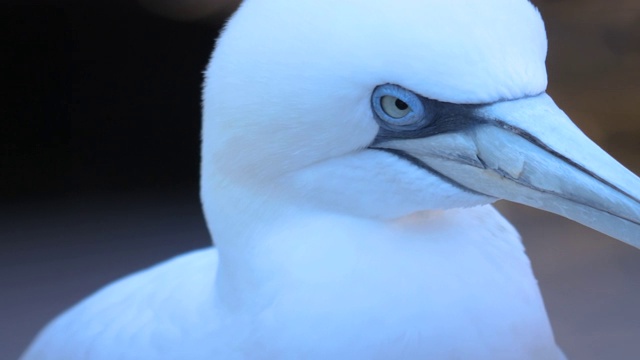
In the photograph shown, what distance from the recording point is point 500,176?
0.79m

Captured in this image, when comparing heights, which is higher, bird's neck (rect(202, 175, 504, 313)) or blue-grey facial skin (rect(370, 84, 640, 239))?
blue-grey facial skin (rect(370, 84, 640, 239))

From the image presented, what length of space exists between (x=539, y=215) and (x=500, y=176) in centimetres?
173

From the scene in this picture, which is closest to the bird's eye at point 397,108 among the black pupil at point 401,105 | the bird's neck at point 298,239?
the black pupil at point 401,105

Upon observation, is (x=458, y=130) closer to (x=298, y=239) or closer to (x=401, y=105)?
(x=401, y=105)

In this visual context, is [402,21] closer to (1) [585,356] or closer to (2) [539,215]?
(1) [585,356]

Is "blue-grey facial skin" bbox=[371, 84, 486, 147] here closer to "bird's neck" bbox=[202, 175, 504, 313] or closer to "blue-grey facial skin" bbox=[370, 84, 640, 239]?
"blue-grey facial skin" bbox=[370, 84, 640, 239]

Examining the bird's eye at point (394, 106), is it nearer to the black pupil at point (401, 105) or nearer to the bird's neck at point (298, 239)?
the black pupil at point (401, 105)

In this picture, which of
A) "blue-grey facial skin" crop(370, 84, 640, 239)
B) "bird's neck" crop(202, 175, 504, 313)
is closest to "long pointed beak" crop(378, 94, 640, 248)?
"blue-grey facial skin" crop(370, 84, 640, 239)

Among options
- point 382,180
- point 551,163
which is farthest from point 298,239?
point 551,163

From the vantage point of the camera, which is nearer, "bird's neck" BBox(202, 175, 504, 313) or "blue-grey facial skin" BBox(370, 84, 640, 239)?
"blue-grey facial skin" BBox(370, 84, 640, 239)

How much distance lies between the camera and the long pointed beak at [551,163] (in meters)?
0.75

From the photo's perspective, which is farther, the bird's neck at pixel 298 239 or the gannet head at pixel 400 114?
the bird's neck at pixel 298 239

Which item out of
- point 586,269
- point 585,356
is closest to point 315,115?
point 585,356

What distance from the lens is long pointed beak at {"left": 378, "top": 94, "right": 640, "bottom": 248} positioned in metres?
0.75
